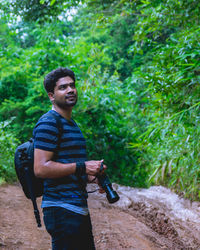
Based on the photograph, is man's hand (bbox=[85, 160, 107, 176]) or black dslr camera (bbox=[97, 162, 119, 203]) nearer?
man's hand (bbox=[85, 160, 107, 176])

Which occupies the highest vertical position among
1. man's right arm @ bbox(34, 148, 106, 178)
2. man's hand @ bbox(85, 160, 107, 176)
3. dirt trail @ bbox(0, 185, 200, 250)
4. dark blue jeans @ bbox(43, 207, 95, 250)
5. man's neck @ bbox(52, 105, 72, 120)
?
man's neck @ bbox(52, 105, 72, 120)

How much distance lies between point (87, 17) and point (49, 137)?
507cm

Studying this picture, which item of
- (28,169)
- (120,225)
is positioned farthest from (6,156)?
(28,169)

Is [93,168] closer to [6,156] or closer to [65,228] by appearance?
[65,228]

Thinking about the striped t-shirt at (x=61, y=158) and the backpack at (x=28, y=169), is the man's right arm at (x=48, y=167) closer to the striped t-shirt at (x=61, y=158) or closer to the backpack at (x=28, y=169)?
the striped t-shirt at (x=61, y=158)

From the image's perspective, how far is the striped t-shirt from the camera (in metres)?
1.77

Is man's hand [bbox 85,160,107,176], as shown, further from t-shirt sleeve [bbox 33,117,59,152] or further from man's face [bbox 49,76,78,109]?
man's face [bbox 49,76,78,109]

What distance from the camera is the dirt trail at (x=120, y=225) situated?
3.42 m

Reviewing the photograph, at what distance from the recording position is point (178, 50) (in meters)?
4.33

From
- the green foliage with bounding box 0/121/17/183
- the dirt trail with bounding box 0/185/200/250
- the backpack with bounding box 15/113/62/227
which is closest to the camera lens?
the backpack with bounding box 15/113/62/227

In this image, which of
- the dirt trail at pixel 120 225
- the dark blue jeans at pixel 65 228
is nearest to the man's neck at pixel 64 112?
the dark blue jeans at pixel 65 228

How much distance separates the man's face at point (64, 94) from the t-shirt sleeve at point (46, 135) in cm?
17

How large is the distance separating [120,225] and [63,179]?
2526 millimetres

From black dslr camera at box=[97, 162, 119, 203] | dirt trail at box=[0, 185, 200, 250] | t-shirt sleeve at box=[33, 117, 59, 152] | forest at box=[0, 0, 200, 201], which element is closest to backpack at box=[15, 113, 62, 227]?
t-shirt sleeve at box=[33, 117, 59, 152]
